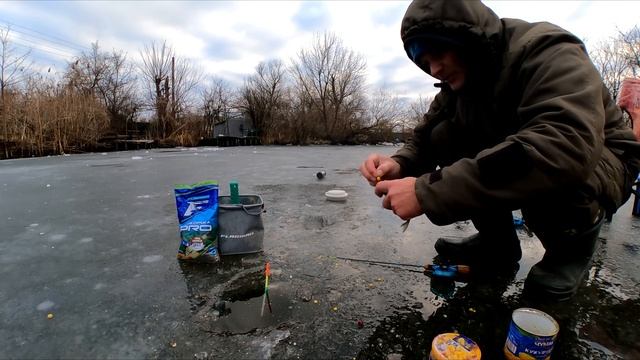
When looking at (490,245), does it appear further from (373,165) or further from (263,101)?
(263,101)

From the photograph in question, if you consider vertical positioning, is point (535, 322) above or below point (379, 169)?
below

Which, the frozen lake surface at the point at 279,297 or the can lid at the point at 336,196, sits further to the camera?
the can lid at the point at 336,196

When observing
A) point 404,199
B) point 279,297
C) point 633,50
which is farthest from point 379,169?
point 633,50

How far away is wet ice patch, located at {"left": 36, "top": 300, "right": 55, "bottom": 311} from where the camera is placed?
1.51 metres

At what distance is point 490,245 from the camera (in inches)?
76.6

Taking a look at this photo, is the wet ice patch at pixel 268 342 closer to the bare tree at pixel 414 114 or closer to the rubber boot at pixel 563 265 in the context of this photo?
the rubber boot at pixel 563 265

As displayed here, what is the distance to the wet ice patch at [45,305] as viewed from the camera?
59.5 inches

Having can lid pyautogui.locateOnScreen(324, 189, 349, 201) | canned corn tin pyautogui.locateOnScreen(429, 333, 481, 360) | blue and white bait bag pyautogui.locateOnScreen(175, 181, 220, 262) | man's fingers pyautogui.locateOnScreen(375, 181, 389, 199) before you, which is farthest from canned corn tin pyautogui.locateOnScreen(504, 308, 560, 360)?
can lid pyautogui.locateOnScreen(324, 189, 349, 201)

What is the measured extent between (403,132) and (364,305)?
93.4 feet

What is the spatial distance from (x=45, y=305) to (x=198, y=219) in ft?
2.61

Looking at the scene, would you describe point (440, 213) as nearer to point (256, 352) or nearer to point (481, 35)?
point (481, 35)

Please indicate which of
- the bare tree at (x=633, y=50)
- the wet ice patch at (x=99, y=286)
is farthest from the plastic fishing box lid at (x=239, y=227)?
the bare tree at (x=633, y=50)

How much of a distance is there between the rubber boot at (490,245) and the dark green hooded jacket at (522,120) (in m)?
0.53

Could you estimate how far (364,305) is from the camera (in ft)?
5.01
